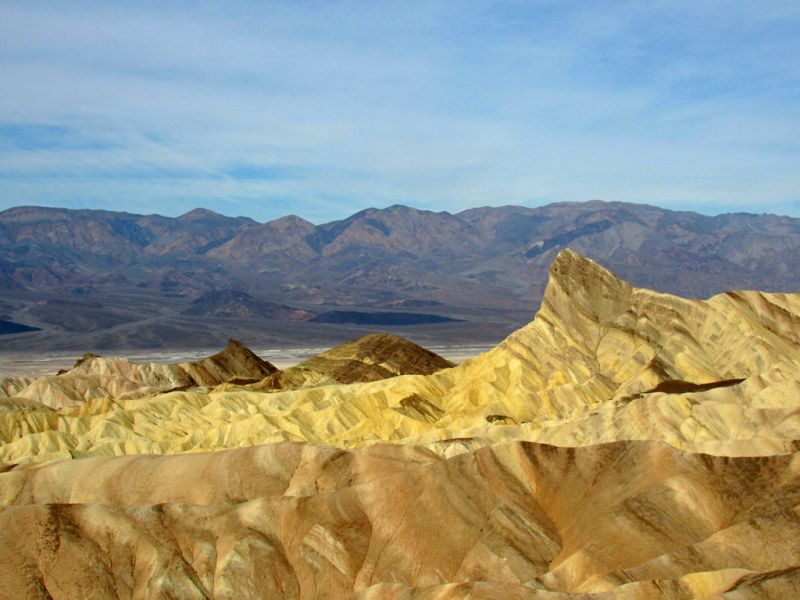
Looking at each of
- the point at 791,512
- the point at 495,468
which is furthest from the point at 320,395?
the point at 791,512

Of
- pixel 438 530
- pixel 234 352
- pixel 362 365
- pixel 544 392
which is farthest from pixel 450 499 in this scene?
pixel 234 352

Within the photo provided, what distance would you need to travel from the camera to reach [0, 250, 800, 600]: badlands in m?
38.5

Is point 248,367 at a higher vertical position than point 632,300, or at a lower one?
lower

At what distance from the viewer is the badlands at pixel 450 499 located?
1516 inches

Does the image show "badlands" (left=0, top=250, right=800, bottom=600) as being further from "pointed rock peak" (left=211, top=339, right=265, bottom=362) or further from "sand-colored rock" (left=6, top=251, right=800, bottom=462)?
"pointed rock peak" (left=211, top=339, right=265, bottom=362)

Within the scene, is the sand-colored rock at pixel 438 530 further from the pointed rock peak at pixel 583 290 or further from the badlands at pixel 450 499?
the pointed rock peak at pixel 583 290

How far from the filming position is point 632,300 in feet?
300

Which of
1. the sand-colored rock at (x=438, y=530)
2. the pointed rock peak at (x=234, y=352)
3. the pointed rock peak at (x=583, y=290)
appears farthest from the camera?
the pointed rock peak at (x=234, y=352)

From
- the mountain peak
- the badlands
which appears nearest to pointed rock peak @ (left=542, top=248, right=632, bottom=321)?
the mountain peak

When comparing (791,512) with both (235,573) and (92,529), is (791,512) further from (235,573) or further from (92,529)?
(92,529)

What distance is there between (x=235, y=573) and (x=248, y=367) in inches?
3340

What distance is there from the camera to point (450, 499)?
45250mm

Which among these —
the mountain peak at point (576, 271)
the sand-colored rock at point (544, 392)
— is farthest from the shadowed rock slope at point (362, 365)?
the mountain peak at point (576, 271)

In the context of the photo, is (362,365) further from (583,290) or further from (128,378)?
(583,290)
